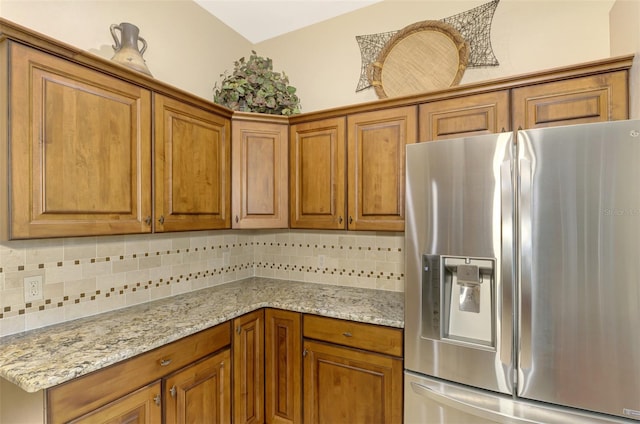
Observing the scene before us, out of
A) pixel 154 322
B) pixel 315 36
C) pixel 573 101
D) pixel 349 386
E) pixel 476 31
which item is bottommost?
pixel 349 386

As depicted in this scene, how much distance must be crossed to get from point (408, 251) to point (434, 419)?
76 cm

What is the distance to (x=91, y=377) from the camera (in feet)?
3.80

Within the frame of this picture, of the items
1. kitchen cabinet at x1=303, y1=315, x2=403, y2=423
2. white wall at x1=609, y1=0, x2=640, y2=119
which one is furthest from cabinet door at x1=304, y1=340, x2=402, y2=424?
white wall at x1=609, y1=0, x2=640, y2=119

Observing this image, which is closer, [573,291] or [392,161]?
[573,291]

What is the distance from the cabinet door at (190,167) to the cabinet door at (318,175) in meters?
0.46

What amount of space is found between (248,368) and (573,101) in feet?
7.18

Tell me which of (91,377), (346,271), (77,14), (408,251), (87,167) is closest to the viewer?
(91,377)

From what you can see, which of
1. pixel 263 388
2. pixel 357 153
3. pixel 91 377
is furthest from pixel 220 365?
pixel 357 153

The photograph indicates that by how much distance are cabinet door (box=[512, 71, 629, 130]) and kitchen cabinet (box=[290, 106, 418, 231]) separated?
54 cm

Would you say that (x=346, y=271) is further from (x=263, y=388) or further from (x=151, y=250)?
(x=151, y=250)

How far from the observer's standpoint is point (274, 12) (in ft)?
8.10

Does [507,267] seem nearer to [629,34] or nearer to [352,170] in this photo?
[352,170]

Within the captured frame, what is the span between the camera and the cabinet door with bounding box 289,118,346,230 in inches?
82.5

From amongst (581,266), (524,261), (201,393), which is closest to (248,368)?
(201,393)
